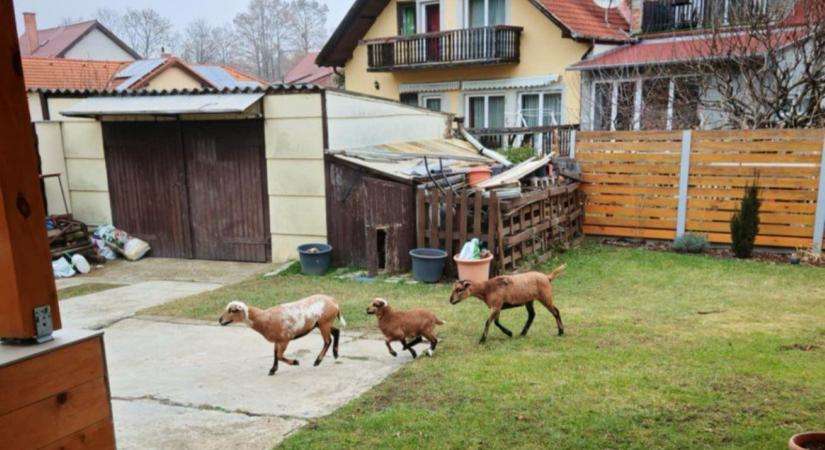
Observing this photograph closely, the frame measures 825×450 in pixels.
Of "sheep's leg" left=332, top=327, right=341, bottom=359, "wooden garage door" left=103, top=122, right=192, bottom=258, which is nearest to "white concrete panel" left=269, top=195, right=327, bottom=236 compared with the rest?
"wooden garage door" left=103, top=122, right=192, bottom=258

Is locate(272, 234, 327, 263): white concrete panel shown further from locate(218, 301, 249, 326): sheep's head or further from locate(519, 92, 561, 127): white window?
locate(519, 92, 561, 127): white window

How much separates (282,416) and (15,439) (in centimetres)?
265

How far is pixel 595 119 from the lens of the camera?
18.4 m

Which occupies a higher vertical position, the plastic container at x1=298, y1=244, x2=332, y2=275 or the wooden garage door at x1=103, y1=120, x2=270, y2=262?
the wooden garage door at x1=103, y1=120, x2=270, y2=262

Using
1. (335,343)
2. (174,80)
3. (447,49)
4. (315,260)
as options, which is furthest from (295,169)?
(174,80)

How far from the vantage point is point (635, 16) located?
61.3 feet

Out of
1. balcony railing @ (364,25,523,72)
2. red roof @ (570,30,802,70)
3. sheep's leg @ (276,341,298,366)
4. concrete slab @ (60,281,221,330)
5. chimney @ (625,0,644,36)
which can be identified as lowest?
concrete slab @ (60,281,221,330)

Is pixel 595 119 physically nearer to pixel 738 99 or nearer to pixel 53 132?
pixel 738 99

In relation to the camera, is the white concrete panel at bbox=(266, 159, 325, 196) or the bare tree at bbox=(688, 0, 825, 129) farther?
the bare tree at bbox=(688, 0, 825, 129)

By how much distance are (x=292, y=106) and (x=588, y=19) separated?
1280 centimetres

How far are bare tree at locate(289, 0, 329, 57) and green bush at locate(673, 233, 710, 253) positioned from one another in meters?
42.2

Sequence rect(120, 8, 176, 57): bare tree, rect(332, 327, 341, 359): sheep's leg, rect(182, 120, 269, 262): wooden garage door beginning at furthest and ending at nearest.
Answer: rect(120, 8, 176, 57): bare tree < rect(182, 120, 269, 262): wooden garage door < rect(332, 327, 341, 359): sheep's leg

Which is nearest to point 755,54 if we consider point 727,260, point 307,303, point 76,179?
point 727,260

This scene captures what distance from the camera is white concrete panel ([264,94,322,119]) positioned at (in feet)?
33.0
